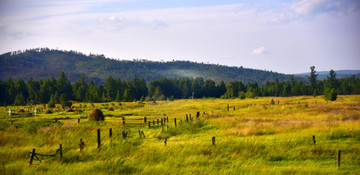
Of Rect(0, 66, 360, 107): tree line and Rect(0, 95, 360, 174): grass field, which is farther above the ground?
Rect(0, 66, 360, 107): tree line

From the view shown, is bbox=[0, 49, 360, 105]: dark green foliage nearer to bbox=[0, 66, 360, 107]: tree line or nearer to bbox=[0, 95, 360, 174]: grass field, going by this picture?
bbox=[0, 66, 360, 107]: tree line

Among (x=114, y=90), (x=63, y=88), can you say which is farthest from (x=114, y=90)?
(x=63, y=88)

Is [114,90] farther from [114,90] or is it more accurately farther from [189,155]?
[189,155]

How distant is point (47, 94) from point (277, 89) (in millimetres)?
111404

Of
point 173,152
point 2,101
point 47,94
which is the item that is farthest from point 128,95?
point 173,152

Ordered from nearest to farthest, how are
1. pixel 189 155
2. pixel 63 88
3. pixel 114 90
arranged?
pixel 189 155 → pixel 63 88 → pixel 114 90

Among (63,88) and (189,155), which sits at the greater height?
(63,88)

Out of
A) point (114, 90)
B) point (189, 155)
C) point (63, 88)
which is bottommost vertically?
point (189, 155)

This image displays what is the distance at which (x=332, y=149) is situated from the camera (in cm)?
1451

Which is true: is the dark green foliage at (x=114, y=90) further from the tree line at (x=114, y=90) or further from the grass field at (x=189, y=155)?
the grass field at (x=189, y=155)

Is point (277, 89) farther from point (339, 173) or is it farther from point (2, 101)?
point (339, 173)

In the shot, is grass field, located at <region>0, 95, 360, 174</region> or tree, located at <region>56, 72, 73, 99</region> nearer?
grass field, located at <region>0, 95, 360, 174</region>

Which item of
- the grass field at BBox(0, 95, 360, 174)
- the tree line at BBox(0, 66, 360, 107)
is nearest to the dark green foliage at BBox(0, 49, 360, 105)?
the tree line at BBox(0, 66, 360, 107)

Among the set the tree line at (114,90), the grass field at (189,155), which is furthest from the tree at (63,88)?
the grass field at (189,155)
